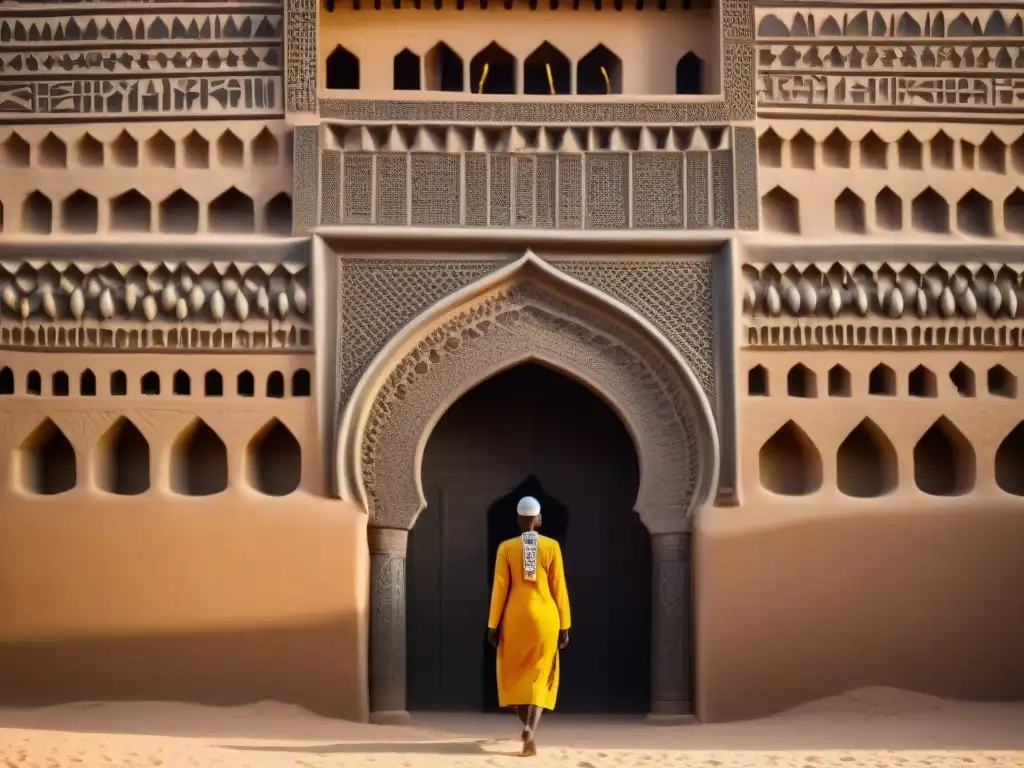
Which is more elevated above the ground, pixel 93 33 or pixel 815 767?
pixel 93 33

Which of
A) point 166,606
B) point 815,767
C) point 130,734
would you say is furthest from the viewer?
point 166,606

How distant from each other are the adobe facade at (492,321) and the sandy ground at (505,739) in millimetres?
173

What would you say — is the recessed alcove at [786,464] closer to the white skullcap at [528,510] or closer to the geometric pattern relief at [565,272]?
the geometric pattern relief at [565,272]

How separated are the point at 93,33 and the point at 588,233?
10.1ft

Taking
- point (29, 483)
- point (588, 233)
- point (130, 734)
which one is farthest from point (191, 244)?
point (130, 734)

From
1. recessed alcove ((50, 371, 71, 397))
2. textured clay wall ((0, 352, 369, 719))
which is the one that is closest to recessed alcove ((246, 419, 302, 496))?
textured clay wall ((0, 352, 369, 719))

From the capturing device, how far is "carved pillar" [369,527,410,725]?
30.5ft

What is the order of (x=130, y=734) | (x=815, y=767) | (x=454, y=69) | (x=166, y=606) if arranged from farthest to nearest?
(x=454, y=69) → (x=166, y=606) → (x=130, y=734) → (x=815, y=767)

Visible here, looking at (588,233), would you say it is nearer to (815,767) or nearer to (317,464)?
(317,464)

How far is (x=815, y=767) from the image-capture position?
7.49 metres

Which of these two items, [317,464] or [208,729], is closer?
[208,729]

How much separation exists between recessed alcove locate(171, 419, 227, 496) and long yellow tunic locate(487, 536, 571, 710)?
2.34 m

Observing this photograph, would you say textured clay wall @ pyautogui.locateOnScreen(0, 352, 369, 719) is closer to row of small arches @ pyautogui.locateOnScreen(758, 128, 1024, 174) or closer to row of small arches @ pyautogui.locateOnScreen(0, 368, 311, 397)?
row of small arches @ pyautogui.locateOnScreen(0, 368, 311, 397)

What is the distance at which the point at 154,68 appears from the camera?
9.74 metres
